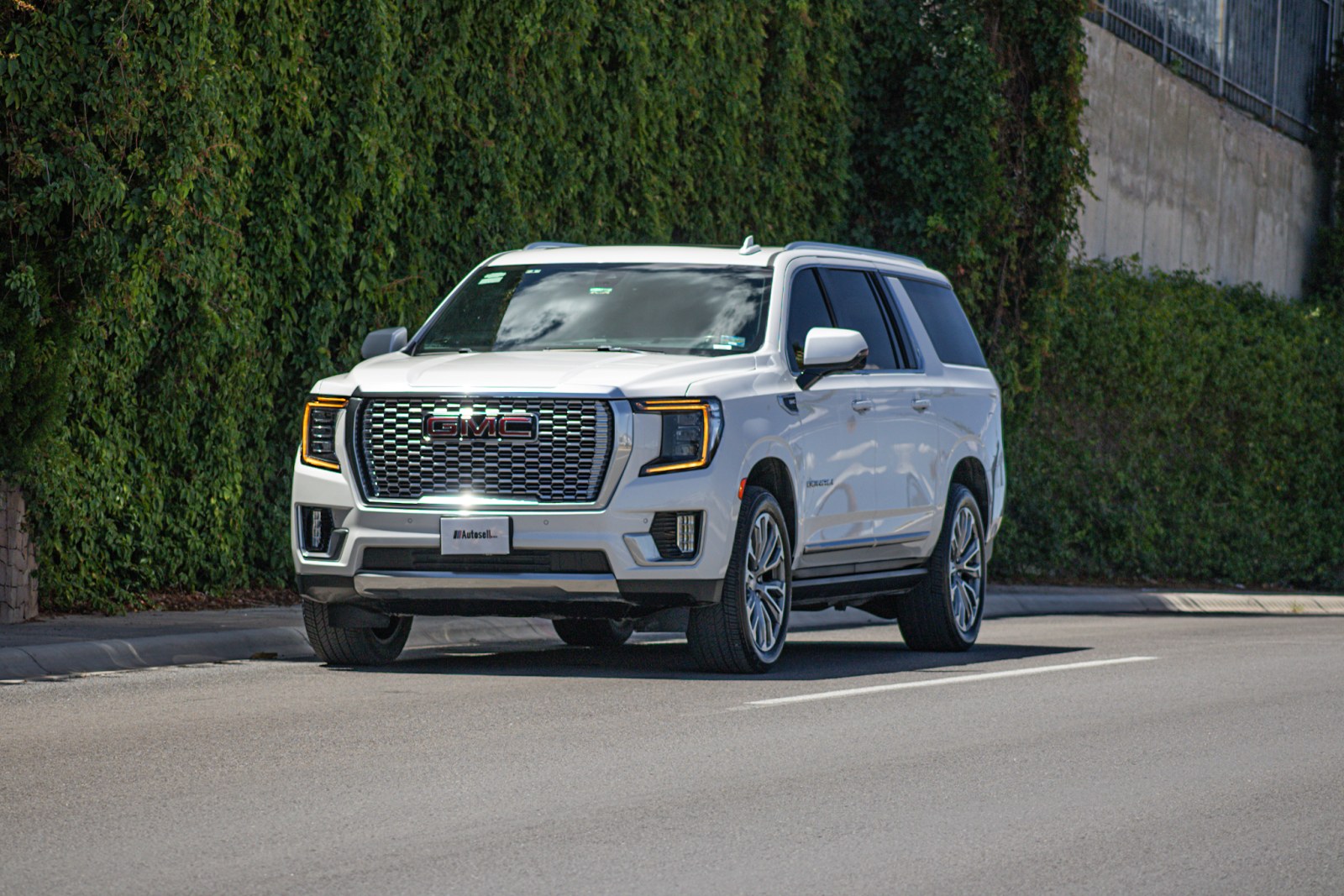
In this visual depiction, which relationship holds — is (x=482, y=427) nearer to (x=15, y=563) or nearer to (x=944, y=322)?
(x=15, y=563)

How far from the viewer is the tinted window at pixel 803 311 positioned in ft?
38.0

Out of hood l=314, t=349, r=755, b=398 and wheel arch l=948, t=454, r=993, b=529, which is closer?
hood l=314, t=349, r=755, b=398

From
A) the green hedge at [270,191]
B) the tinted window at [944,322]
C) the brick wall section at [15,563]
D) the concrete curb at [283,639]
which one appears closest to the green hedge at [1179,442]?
the concrete curb at [283,639]

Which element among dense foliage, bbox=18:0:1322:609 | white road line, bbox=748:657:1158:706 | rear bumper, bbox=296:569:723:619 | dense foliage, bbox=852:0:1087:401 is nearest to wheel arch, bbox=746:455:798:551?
rear bumper, bbox=296:569:723:619

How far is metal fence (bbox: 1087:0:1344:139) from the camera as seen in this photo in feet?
93.9

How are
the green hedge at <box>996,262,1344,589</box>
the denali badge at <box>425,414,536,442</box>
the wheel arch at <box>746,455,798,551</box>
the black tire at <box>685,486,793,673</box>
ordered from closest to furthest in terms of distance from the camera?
the denali badge at <box>425,414,536,442</box> < the black tire at <box>685,486,793,673</box> < the wheel arch at <box>746,455,798,551</box> < the green hedge at <box>996,262,1344,589</box>

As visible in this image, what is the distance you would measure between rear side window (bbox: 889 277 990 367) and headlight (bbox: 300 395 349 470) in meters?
4.07

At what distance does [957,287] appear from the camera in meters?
21.9

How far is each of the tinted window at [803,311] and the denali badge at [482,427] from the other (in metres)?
1.81

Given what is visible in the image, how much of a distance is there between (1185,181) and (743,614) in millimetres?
21158

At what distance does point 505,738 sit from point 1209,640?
795 centimetres

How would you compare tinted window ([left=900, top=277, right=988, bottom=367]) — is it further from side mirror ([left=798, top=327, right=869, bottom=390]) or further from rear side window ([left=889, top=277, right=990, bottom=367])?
side mirror ([left=798, top=327, right=869, bottom=390])

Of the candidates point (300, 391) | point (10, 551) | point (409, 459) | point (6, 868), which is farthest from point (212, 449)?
point (6, 868)

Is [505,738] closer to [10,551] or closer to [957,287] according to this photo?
[10,551]
